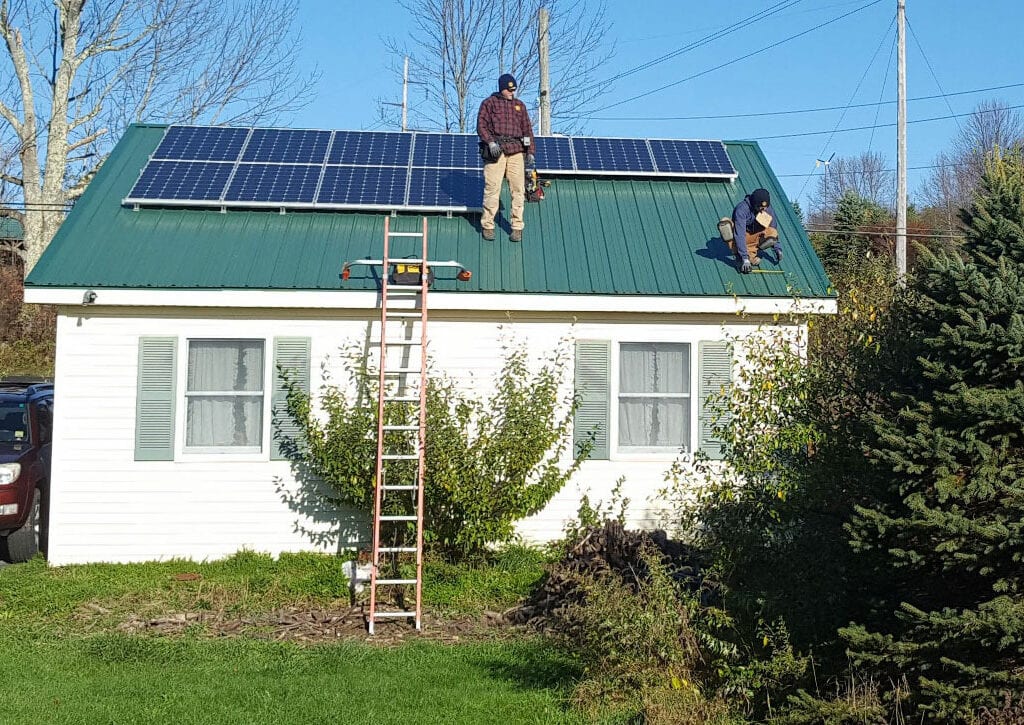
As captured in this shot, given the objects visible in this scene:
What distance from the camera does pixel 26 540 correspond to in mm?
10477

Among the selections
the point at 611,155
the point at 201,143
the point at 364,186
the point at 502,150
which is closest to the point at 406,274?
the point at 502,150

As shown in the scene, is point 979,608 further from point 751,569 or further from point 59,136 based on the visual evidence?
point 59,136

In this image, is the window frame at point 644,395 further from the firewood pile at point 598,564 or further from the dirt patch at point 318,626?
the dirt patch at point 318,626

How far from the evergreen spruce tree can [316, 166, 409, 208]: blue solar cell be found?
7.59 m

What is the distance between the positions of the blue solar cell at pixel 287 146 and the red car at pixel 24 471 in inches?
159

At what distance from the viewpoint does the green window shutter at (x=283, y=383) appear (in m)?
10.2

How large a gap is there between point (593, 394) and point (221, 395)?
12.7ft

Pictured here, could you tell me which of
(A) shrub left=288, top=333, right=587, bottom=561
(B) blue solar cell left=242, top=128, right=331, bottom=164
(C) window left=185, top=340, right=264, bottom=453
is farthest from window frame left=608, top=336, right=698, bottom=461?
(B) blue solar cell left=242, top=128, right=331, bottom=164

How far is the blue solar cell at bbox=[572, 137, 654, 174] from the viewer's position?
42.1 ft

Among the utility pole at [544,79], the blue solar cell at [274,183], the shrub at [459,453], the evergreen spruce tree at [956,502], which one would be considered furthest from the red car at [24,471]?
the utility pole at [544,79]

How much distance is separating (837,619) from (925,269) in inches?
80.1

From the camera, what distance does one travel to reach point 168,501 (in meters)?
10.2

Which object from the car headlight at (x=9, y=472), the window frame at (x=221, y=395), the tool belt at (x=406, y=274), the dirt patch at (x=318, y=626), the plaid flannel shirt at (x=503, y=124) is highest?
the plaid flannel shirt at (x=503, y=124)

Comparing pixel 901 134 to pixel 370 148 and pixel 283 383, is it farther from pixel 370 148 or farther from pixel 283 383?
pixel 283 383
